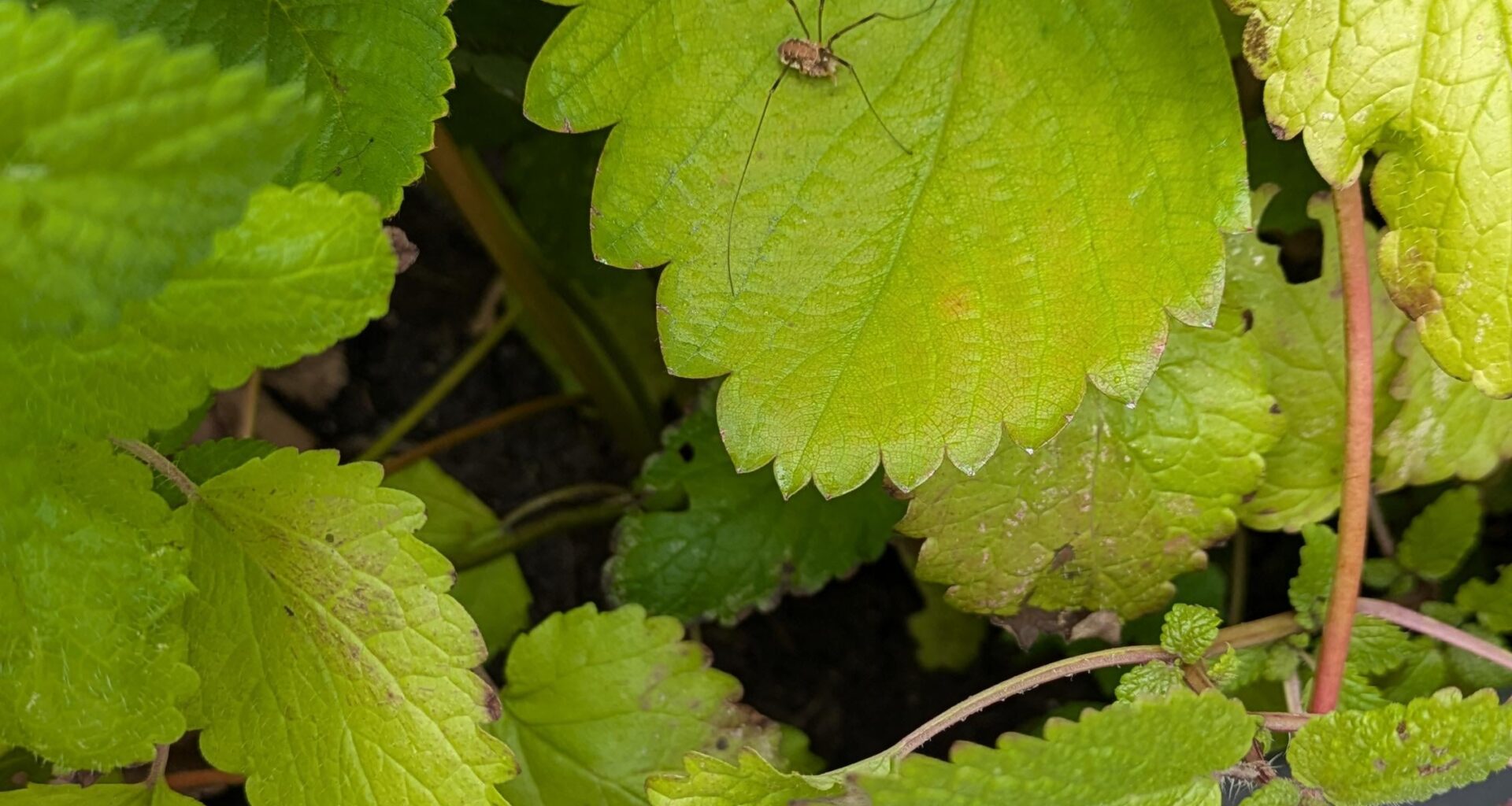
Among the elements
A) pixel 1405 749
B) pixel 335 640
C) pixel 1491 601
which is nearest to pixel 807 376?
pixel 335 640

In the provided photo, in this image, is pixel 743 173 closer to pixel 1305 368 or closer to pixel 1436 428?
pixel 1305 368

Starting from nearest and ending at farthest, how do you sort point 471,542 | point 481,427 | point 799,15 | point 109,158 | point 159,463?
1. point 109,158
2. point 159,463
3. point 799,15
4. point 471,542
5. point 481,427

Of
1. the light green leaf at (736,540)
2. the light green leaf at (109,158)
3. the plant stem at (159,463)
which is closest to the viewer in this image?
the light green leaf at (109,158)

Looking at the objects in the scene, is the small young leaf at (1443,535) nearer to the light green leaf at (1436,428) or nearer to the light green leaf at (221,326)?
the light green leaf at (1436,428)

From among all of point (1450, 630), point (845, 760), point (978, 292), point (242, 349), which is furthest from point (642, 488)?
point (1450, 630)

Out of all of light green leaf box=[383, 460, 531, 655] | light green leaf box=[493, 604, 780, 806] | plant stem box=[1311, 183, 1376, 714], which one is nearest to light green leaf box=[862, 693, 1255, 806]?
plant stem box=[1311, 183, 1376, 714]

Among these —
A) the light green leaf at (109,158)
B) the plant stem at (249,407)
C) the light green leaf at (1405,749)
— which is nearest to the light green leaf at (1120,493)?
the light green leaf at (1405,749)

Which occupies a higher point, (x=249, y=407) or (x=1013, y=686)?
(x=1013, y=686)
